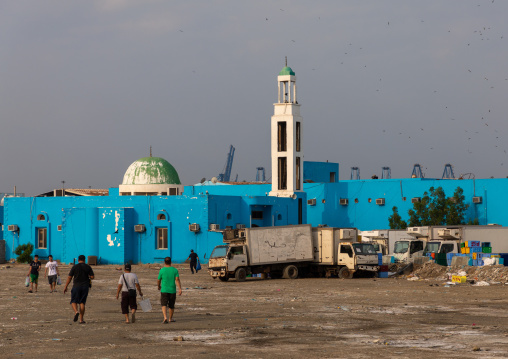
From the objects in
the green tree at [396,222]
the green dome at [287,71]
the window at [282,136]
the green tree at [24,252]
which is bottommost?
the green tree at [24,252]

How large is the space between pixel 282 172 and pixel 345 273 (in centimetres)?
2781

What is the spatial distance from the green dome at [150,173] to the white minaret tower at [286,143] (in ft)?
31.0

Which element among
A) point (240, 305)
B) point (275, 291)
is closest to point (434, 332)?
point (240, 305)

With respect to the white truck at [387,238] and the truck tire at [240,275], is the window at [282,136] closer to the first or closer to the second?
the white truck at [387,238]

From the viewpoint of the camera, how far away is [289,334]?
1733 centimetres

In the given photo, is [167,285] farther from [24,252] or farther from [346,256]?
[24,252]

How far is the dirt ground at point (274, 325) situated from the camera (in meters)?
15.0

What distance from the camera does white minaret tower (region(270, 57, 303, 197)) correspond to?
213 ft

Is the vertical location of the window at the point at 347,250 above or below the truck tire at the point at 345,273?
above

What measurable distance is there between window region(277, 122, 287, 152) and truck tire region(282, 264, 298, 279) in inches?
1083

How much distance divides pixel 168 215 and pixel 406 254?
19204mm

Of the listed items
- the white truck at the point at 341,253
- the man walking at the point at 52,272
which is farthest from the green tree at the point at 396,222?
the man walking at the point at 52,272

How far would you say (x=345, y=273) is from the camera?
3869 cm

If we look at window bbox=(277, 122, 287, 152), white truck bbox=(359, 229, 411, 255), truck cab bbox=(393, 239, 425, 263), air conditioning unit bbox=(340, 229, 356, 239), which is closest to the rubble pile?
air conditioning unit bbox=(340, 229, 356, 239)
